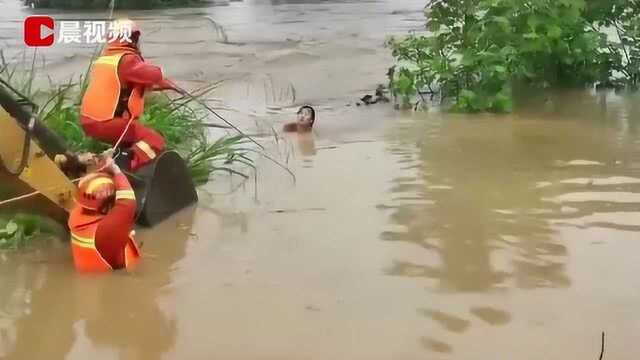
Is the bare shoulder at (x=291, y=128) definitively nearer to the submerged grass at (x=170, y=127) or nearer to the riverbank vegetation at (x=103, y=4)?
the submerged grass at (x=170, y=127)

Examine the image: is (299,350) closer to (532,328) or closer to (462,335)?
(462,335)

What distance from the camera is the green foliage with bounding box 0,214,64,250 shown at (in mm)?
5078

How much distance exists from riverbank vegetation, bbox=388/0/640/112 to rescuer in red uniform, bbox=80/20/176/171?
168 inches

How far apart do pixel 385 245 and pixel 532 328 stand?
1280mm

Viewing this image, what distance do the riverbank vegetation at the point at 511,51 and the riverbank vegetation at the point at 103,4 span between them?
1009 cm

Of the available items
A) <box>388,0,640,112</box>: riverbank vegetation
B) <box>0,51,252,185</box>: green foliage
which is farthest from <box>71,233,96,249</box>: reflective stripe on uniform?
<box>388,0,640,112</box>: riverbank vegetation

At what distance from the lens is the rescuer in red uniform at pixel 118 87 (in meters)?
5.14

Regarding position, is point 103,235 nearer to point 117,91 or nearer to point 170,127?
point 117,91

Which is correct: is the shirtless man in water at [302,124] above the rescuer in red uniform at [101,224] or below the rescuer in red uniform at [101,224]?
below

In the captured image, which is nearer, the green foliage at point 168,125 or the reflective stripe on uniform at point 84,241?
the reflective stripe on uniform at point 84,241

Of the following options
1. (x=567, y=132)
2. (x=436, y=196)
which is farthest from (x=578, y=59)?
(x=436, y=196)

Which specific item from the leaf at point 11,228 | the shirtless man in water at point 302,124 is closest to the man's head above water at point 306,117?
the shirtless man in water at point 302,124

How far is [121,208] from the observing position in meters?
4.64

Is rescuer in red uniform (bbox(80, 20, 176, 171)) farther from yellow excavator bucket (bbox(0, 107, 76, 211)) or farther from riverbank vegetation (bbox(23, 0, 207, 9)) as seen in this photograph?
riverbank vegetation (bbox(23, 0, 207, 9))
